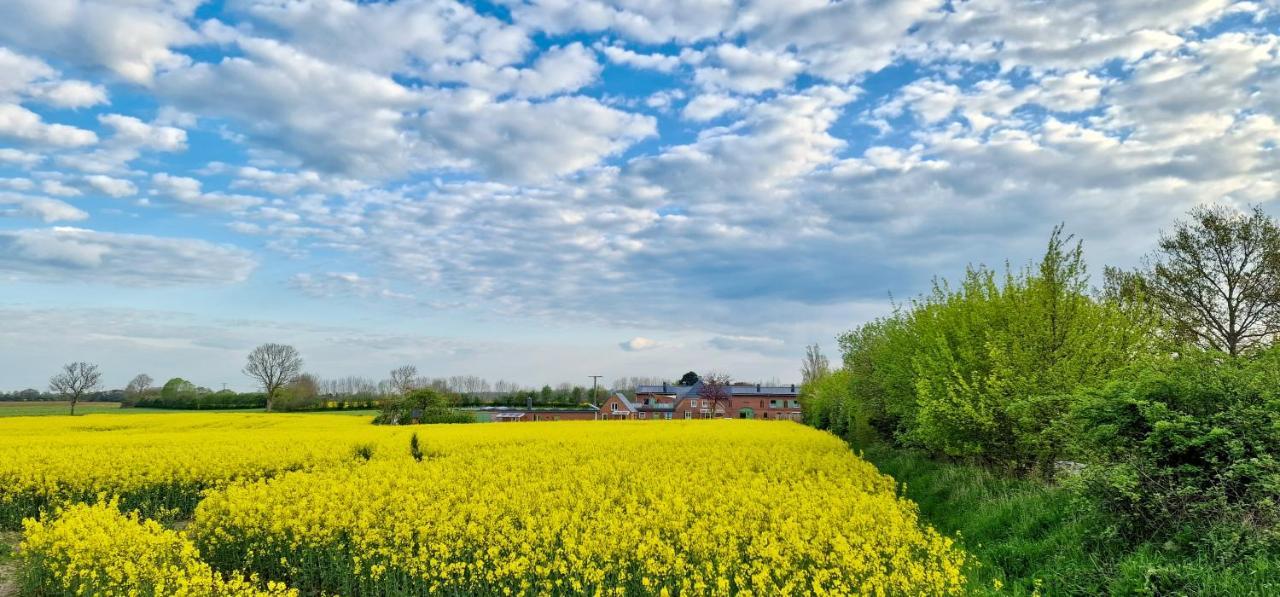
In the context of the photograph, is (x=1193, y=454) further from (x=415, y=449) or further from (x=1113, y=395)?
(x=415, y=449)

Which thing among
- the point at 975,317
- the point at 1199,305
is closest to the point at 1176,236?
the point at 1199,305

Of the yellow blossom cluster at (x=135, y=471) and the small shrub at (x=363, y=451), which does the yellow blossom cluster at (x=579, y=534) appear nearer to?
the yellow blossom cluster at (x=135, y=471)

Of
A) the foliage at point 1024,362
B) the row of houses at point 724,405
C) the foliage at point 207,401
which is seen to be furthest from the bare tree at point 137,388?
the foliage at point 1024,362

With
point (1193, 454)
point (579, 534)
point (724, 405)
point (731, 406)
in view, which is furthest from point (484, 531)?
point (731, 406)

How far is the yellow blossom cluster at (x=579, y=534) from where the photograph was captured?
8.29 metres

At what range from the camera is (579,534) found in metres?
9.80

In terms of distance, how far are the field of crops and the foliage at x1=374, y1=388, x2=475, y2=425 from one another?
34.8m

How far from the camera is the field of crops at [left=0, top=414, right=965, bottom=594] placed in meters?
8.45

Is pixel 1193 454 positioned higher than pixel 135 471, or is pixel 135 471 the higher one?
pixel 1193 454

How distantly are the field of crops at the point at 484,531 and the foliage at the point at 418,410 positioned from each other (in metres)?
34.8

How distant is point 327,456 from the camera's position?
2316cm

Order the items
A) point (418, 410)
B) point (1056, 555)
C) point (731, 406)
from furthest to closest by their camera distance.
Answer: point (731, 406) → point (418, 410) → point (1056, 555)

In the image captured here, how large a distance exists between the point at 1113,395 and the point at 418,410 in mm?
51987

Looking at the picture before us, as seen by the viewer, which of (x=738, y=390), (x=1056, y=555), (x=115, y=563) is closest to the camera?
A: (x=115, y=563)
